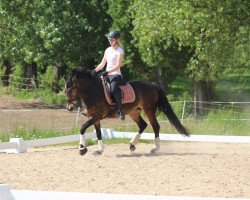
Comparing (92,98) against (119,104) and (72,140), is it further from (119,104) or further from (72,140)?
(72,140)

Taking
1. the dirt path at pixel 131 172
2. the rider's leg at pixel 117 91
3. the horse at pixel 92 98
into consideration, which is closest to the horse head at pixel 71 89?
the horse at pixel 92 98

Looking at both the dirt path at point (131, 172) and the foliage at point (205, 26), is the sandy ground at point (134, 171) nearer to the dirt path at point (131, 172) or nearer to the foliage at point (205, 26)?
the dirt path at point (131, 172)

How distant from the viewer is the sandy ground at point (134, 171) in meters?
9.31

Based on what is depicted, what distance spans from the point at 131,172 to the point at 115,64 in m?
3.17

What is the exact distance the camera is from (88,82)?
45.3 ft

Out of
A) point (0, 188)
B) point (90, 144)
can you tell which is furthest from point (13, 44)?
point (0, 188)

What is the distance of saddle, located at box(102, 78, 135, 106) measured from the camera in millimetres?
13953

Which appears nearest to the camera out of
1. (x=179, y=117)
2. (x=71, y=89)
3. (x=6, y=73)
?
(x=71, y=89)

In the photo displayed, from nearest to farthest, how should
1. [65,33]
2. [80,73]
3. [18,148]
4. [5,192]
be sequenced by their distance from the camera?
1. [5,192]
2. [80,73]
3. [18,148]
4. [65,33]

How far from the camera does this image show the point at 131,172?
11.0m

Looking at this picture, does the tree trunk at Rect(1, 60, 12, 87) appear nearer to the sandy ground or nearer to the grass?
the grass

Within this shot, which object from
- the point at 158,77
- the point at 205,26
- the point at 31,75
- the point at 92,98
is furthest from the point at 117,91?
the point at 31,75

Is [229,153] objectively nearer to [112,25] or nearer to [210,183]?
[210,183]

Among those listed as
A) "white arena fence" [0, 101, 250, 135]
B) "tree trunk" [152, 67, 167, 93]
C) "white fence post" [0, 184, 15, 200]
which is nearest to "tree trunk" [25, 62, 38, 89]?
"white arena fence" [0, 101, 250, 135]
